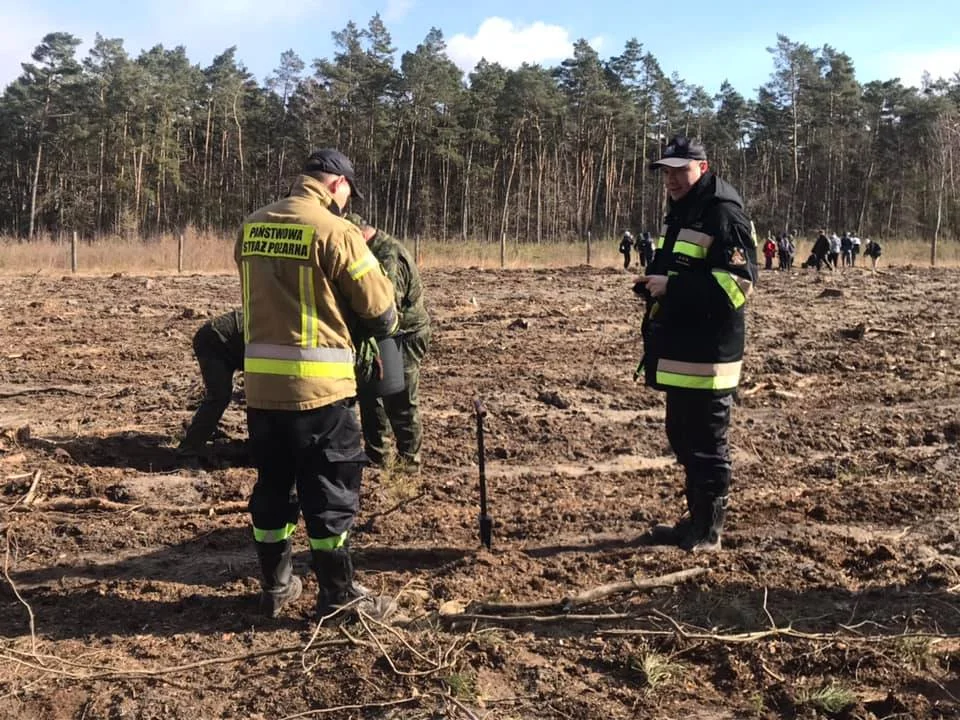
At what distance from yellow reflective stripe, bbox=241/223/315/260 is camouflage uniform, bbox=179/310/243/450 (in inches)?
105

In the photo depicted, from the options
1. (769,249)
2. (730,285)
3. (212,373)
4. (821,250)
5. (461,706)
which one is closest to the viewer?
(461,706)

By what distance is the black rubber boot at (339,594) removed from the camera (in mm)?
3262

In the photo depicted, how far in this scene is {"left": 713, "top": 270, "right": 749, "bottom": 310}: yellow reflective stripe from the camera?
371 centimetres

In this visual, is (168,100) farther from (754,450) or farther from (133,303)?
(754,450)

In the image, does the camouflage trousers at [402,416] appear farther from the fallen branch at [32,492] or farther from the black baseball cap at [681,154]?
the black baseball cap at [681,154]

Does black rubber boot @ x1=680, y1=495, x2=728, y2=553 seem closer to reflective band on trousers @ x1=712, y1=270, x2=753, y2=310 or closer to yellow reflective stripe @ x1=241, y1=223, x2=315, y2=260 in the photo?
reflective band on trousers @ x1=712, y1=270, x2=753, y2=310

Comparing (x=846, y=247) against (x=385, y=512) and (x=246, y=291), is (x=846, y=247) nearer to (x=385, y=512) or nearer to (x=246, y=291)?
(x=385, y=512)

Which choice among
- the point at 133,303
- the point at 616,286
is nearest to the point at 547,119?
the point at 616,286

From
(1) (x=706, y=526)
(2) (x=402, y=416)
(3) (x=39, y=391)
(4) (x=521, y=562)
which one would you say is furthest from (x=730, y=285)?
(3) (x=39, y=391)

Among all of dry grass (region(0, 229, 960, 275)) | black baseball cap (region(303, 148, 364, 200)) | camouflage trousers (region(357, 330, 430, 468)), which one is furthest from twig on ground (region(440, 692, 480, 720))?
dry grass (region(0, 229, 960, 275))

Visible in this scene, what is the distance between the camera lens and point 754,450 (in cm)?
602

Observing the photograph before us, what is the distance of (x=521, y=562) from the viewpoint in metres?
3.94

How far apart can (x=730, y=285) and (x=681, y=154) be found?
693 millimetres

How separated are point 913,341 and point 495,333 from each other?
18.2ft
